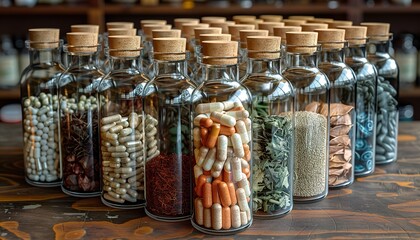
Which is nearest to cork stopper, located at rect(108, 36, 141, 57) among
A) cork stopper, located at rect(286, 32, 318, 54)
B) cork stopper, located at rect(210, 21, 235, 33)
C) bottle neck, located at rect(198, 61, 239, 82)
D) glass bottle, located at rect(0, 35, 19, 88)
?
bottle neck, located at rect(198, 61, 239, 82)

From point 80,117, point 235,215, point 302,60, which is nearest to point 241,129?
point 235,215

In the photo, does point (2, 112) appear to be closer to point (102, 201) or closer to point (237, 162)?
point (102, 201)

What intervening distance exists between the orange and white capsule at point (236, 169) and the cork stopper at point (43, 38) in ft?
1.48

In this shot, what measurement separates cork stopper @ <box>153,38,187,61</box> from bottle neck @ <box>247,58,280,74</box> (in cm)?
11

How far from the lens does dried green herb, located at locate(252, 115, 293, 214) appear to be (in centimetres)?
102

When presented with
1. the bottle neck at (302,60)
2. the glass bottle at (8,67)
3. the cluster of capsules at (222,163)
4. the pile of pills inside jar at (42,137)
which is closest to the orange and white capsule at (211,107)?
the cluster of capsules at (222,163)

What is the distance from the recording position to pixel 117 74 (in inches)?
42.4

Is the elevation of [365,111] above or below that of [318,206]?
above

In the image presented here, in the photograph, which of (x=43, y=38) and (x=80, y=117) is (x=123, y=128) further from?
(x=43, y=38)

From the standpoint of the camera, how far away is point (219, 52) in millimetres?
946

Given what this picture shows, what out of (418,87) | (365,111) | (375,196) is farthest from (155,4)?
(375,196)

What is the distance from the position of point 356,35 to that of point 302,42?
0.21 m

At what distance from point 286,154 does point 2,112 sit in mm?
1933

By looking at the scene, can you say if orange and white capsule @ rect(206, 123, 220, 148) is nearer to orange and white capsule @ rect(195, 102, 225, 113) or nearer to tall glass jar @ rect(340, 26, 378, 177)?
orange and white capsule @ rect(195, 102, 225, 113)
